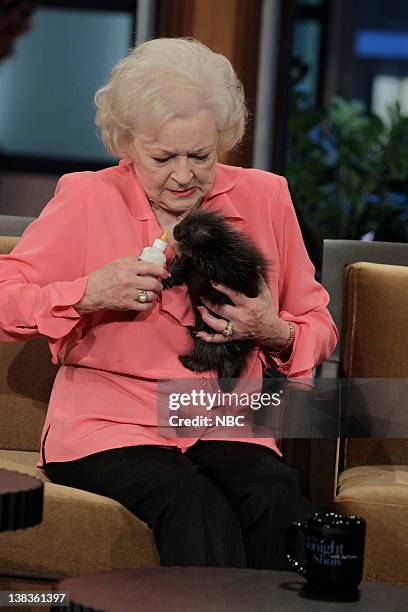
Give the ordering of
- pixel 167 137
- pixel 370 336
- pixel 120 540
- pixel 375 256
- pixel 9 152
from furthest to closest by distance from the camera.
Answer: pixel 9 152, pixel 375 256, pixel 370 336, pixel 167 137, pixel 120 540

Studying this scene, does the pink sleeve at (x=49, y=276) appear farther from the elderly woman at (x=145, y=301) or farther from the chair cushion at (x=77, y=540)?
the chair cushion at (x=77, y=540)

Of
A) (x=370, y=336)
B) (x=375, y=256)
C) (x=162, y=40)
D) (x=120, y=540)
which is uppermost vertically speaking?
(x=162, y=40)

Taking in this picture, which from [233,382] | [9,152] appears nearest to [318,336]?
[233,382]

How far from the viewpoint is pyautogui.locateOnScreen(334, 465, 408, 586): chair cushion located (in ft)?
7.63

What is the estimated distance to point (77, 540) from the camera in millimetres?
2283

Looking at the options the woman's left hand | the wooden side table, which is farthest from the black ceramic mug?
the woman's left hand

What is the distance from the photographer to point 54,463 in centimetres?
242

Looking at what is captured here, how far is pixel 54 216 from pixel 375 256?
3.32ft

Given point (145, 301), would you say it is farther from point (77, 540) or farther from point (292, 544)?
point (292, 544)

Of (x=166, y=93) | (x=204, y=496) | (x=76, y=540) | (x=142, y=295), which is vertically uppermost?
(x=166, y=93)

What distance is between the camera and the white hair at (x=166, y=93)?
7.91 feet

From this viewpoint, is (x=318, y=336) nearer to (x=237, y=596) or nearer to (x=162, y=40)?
(x=162, y=40)

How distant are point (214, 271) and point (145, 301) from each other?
0.16 m

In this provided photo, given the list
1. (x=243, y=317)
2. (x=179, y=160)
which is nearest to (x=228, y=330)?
(x=243, y=317)
